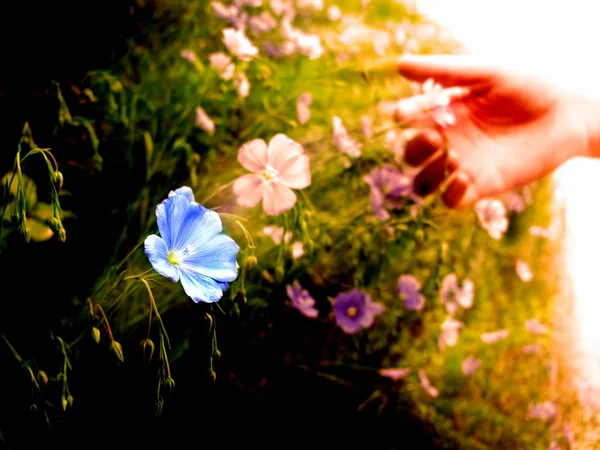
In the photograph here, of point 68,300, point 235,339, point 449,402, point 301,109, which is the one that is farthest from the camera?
point 449,402

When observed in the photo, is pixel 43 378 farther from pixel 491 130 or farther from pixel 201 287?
pixel 491 130

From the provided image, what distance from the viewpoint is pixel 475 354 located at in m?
1.47

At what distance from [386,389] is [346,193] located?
567mm

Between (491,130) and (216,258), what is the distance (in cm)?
126

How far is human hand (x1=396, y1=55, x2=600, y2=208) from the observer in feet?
4.42

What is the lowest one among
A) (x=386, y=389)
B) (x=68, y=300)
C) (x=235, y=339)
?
(x=386, y=389)

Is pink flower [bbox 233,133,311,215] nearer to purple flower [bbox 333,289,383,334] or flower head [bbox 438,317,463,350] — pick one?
purple flower [bbox 333,289,383,334]

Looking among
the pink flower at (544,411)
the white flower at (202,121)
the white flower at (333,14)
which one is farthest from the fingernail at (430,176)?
the white flower at (333,14)

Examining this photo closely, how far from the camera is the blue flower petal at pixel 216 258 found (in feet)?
1.82

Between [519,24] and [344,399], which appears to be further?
[519,24]

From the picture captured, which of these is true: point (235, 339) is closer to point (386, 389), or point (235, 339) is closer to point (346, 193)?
point (386, 389)

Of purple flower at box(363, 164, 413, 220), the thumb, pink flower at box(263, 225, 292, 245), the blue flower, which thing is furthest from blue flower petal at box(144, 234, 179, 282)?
the thumb

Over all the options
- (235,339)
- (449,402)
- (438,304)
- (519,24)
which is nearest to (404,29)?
(519,24)

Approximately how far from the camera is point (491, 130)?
5.02ft
